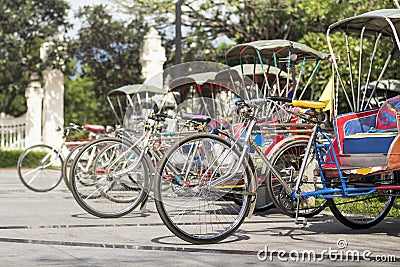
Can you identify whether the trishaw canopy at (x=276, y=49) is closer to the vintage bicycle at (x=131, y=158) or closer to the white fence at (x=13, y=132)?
the vintage bicycle at (x=131, y=158)

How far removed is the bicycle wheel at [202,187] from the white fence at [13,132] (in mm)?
19031

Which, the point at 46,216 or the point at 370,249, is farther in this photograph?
the point at 46,216

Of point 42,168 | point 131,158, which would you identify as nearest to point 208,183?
point 131,158

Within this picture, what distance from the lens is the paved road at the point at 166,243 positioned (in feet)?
20.7

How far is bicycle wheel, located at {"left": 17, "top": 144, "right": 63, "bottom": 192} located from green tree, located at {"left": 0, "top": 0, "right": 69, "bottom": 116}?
35.8 feet

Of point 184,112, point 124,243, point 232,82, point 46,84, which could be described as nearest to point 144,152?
point 184,112

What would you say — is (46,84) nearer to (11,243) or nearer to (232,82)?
(232,82)

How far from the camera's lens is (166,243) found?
7.21 m

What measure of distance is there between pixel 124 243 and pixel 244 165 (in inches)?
50.9

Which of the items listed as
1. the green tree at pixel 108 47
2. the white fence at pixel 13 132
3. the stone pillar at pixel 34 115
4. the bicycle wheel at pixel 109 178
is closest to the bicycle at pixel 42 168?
the bicycle wheel at pixel 109 178

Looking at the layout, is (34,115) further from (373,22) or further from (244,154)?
(244,154)

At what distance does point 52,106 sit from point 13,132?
66.9 inches

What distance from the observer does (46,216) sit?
9758 mm

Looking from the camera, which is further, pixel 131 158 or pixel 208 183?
pixel 131 158
